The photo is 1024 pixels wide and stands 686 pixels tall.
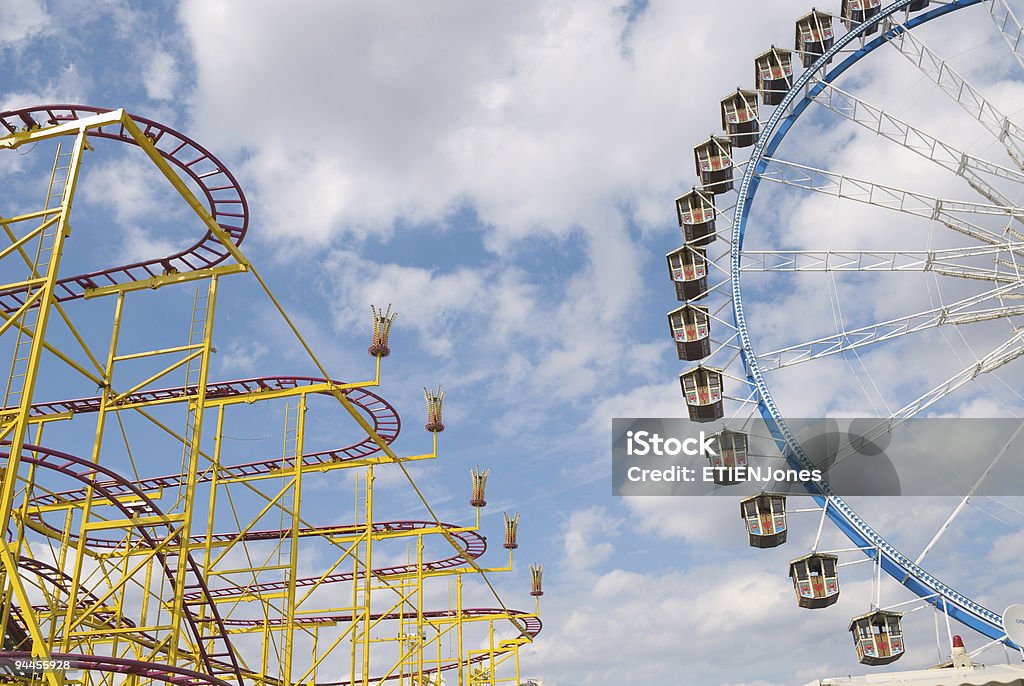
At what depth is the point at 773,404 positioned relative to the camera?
1856 cm

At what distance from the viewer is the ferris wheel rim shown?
16391 mm

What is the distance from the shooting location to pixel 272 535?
84.1 ft

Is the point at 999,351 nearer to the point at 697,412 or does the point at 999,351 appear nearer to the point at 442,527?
the point at 697,412

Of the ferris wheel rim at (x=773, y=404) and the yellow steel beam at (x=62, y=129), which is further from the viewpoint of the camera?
the ferris wheel rim at (x=773, y=404)

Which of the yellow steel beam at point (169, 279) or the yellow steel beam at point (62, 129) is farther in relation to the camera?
the yellow steel beam at point (169, 279)

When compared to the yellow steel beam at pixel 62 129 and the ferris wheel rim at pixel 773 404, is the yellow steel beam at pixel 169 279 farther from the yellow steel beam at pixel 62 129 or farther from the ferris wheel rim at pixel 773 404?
the ferris wheel rim at pixel 773 404

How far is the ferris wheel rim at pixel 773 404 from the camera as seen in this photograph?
53.8 ft

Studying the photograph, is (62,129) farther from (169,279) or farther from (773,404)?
(773,404)

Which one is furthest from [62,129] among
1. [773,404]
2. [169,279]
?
[773,404]

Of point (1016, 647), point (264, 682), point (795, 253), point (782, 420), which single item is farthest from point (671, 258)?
point (264, 682)

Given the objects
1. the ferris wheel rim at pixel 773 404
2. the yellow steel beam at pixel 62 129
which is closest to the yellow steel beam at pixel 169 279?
the yellow steel beam at pixel 62 129

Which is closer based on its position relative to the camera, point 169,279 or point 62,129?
point 62,129

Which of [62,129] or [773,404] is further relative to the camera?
[773,404]

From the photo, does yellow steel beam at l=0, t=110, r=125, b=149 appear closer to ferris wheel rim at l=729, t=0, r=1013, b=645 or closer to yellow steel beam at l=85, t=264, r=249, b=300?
yellow steel beam at l=85, t=264, r=249, b=300
